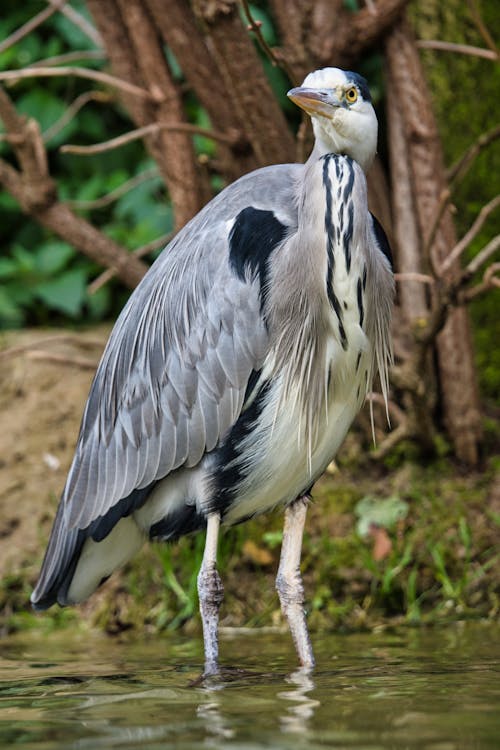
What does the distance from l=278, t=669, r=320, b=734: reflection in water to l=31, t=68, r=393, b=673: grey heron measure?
0.35 metres

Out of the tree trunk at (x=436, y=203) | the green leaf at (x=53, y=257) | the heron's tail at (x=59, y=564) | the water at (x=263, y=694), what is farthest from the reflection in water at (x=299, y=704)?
the green leaf at (x=53, y=257)

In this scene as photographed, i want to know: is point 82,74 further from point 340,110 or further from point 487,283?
point 487,283

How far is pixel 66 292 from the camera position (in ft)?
21.5

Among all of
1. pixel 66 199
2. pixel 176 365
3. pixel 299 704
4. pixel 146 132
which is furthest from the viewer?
pixel 66 199

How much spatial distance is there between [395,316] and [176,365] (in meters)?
1.72

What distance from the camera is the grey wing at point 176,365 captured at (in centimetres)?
374

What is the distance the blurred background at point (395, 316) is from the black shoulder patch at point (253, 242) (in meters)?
0.74

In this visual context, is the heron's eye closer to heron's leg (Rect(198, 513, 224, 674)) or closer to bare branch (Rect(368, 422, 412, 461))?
heron's leg (Rect(198, 513, 224, 674))

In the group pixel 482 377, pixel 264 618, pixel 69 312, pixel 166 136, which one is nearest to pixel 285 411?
pixel 264 618

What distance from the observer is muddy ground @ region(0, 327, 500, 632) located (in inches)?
190

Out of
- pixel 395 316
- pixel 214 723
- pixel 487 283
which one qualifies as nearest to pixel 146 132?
pixel 395 316

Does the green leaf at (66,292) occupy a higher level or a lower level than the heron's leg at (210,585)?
higher

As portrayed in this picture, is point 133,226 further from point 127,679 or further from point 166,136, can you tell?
point 127,679

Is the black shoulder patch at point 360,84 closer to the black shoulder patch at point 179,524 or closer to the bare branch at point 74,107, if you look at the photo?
the black shoulder patch at point 179,524
